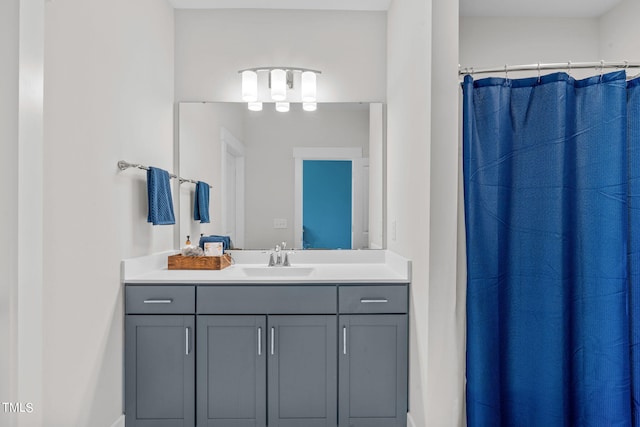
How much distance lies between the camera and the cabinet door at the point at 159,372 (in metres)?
2.04

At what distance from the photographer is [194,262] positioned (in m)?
2.41

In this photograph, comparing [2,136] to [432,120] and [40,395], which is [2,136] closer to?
[40,395]

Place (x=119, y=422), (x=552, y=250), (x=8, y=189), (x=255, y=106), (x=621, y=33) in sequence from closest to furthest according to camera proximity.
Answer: (x=8, y=189)
(x=552, y=250)
(x=119, y=422)
(x=621, y=33)
(x=255, y=106)

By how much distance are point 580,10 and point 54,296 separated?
10.8 feet

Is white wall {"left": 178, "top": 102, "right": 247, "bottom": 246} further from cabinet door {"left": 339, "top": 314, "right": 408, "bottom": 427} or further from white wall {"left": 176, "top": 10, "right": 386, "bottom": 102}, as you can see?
cabinet door {"left": 339, "top": 314, "right": 408, "bottom": 427}

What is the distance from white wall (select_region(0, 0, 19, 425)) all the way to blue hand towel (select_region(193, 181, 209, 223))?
1.43 metres

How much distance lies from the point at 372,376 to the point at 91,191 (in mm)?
1679

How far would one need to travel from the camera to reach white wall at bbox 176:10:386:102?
8.94ft

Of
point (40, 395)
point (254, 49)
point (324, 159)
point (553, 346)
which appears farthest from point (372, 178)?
point (40, 395)

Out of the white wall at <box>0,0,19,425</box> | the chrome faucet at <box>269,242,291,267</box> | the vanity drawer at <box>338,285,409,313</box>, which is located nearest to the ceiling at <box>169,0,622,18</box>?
the white wall at <box>0,0,19,425</box>

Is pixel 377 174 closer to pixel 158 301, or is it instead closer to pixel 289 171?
pixel 289 171

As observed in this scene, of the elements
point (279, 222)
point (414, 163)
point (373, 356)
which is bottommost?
point (373, 356)

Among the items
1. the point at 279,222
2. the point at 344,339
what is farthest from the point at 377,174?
the point at 344,339

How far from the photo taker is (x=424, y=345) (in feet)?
5.98
